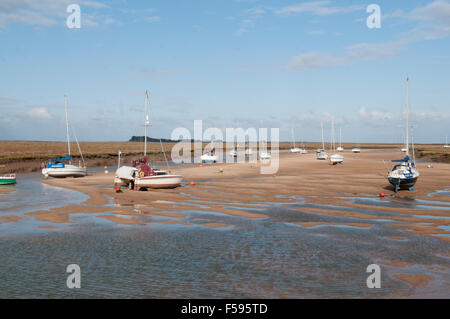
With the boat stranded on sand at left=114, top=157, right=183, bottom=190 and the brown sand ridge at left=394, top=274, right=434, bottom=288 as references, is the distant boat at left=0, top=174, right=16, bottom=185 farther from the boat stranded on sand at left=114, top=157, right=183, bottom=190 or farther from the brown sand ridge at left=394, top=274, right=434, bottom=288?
the brown sand ridge at left=394, top=274, right=434, bottom=288

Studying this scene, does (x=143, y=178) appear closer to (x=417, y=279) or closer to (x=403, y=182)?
(x=403, y=182)

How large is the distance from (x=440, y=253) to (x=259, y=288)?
334 inches

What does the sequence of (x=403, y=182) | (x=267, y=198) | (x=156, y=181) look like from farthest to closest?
1. (x=156, y=181)
2. (x=403, y=182)
3. (x=267, y=198)

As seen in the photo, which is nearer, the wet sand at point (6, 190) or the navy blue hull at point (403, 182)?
the navy blue hull at point (403, 182)

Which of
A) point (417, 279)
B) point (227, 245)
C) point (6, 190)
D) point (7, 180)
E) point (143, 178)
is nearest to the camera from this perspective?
point (417, 279)

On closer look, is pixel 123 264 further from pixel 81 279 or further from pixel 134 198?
pixel 134 198

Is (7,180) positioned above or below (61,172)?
below

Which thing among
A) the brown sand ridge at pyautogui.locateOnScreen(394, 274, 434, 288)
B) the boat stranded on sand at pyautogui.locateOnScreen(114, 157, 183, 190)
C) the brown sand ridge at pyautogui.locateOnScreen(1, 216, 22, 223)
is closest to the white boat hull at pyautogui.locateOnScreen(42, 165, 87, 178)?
the boat stranded on sand at pyautogui.locateOnScreen(114, 157, 183, 190)

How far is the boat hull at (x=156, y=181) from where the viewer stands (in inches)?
1464

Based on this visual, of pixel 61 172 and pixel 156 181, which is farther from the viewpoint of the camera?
pixel 61 172

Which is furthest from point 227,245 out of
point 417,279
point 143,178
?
point 143,178

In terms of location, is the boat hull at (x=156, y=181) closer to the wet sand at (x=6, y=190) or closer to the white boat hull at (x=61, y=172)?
the wet sand at (x=6, y=190)

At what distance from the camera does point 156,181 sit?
3738 cm

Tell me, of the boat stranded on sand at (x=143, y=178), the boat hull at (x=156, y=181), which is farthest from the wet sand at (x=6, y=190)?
the boat hull at (x=156, y=181)
